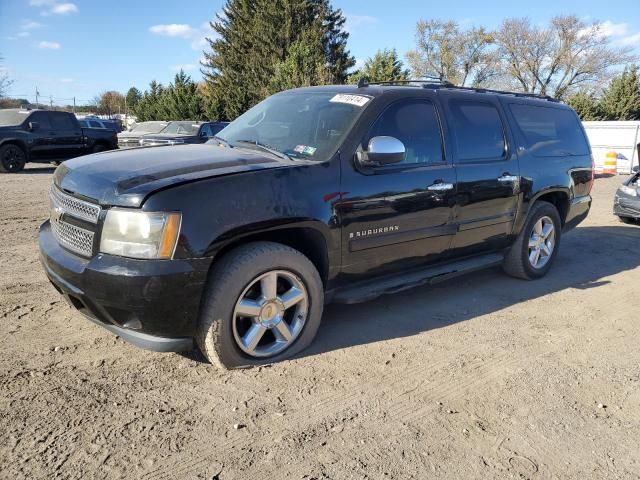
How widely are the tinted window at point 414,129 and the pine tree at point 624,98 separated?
116ft

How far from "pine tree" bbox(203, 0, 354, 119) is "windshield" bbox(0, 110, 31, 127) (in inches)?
752

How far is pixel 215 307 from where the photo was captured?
10.0 ft

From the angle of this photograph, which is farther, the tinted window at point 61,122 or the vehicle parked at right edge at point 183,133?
the tinted window at point 61,122

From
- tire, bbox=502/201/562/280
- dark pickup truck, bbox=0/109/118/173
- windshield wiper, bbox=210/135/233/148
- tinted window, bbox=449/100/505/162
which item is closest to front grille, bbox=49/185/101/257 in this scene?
windshield wiper, bbox=210/135/233/148

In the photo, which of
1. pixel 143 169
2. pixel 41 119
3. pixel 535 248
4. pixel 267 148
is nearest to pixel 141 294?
pixel 143 169

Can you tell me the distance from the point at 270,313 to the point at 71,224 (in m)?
1.35

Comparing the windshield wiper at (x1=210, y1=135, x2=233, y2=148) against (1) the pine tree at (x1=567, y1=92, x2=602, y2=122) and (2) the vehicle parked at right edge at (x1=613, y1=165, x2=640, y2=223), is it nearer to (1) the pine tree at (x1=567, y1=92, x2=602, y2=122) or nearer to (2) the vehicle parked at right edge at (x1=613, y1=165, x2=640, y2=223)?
(2) the vehicle parked at right edge at (x1=613, y1=165, x2=640, y2=223)

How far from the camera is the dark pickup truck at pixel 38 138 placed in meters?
14.2

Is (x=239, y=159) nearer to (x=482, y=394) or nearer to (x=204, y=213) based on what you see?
(x=204, y=213)

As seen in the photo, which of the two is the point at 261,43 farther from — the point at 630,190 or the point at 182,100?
the point at 630,190

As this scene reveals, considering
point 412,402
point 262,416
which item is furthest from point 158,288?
point 412,402

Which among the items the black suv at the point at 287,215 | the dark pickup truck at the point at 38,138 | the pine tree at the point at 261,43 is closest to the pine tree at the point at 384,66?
the pine tree at the point at 261,43

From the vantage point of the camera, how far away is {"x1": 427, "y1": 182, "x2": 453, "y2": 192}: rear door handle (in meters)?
4.07

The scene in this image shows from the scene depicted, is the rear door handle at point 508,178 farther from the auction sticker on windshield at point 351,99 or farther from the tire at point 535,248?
the auction sticker on windshield at point 351,99
